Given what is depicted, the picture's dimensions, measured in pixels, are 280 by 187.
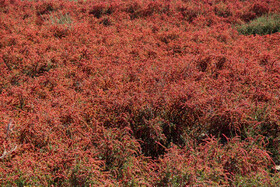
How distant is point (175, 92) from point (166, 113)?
518mm

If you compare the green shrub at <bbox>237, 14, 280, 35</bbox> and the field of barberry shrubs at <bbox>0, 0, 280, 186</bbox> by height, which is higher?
the green shrub at <bbox>237, 14, 280, 35</bbox>

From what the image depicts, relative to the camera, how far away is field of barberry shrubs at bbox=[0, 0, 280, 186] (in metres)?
2.79

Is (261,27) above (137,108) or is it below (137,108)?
above

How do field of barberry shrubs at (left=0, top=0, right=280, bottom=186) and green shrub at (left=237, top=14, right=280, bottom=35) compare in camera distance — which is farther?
green shrub at (left=237, top=14, right=280, bottom=35)

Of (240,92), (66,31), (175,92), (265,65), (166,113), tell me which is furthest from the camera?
(66,31)

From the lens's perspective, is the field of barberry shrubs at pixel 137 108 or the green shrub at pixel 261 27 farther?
the green shrub at pixel 261 27

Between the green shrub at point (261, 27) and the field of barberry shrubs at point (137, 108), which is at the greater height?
the green shrub at point (261, 27)

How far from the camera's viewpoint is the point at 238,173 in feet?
9.39

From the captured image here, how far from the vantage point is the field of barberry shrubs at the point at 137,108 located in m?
2.79

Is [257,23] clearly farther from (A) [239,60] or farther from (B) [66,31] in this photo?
(B) [66,31]

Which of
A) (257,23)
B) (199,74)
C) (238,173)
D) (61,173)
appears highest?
(257,23)

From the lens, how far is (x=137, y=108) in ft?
12.6

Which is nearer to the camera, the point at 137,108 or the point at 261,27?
the point at 137,108

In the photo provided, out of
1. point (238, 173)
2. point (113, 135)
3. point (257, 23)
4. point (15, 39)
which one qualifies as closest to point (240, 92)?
point (238, 173)
